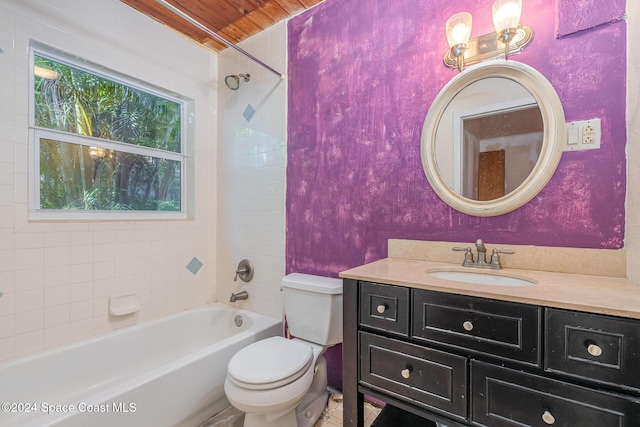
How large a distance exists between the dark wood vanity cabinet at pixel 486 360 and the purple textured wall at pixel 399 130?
1.90ft

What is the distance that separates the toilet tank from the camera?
1.56 meters

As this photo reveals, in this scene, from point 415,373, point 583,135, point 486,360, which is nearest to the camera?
point 486,360

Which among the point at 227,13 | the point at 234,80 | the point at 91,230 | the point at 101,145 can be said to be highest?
the point at 227,13

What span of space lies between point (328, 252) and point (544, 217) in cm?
112

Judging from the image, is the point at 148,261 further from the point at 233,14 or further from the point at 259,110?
the point at 233,14

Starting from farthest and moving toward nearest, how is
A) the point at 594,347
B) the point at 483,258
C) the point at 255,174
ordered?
the point at 255,174
the point at 483,258
the point at 594,347

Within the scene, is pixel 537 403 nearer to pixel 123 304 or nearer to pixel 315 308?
pixel 315 308

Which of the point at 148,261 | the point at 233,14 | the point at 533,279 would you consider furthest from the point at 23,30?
the point at 533,279

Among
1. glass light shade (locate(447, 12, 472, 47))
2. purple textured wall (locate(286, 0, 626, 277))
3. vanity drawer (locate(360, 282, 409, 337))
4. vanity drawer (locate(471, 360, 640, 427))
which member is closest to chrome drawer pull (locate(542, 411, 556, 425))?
vanity drawer (locate(471, 360, 640, 427))

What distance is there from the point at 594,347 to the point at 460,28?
137 centimetres

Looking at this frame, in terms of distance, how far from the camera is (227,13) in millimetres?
1987

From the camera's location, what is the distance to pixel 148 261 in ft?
6.60

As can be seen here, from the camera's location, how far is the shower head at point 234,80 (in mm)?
2209

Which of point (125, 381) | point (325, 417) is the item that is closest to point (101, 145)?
Result: point (125, 381)
